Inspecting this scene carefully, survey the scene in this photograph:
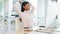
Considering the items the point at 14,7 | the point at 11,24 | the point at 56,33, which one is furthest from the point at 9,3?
the point at 56,33

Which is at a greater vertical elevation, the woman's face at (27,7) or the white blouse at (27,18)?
the woman's face at (27,7)

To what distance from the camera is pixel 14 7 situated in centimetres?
77

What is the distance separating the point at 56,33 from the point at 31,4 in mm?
269

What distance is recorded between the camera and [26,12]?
2.53ft

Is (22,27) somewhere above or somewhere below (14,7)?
below

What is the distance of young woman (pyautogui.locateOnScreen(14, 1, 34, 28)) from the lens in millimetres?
768

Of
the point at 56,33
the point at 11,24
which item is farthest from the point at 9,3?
the point at 56,33

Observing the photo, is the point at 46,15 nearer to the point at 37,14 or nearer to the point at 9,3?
the point at 37,14

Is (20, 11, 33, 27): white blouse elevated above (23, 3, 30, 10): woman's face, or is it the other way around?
(23, 3, 30, 10): woman's face

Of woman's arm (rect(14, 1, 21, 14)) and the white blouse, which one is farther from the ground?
woman's arm (rect(14, 1, 21, 14))

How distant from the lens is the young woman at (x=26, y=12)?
77 centimetres

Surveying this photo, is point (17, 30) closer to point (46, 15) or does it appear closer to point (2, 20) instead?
point (2, 20)

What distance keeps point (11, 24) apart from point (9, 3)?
0.15 meters

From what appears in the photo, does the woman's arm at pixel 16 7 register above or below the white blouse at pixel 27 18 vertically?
above
